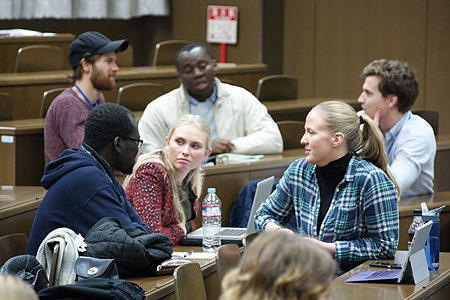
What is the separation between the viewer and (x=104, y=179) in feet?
8.05

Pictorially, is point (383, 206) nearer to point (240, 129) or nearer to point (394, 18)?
point (240, 129)

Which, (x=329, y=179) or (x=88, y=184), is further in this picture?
(x=329, y=179)

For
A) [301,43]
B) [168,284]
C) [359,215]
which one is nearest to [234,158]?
[359,215]

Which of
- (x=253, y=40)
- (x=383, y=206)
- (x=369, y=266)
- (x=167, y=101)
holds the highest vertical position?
(x=253, y=40)

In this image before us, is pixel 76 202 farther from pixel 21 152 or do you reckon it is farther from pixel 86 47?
pixel 86 47

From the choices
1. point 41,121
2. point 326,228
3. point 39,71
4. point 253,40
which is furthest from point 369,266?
point 253,40

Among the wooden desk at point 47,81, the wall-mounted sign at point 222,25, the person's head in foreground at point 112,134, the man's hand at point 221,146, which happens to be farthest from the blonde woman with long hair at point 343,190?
the wall-mounted sign at point 222,25

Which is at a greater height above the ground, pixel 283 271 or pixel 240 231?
pixel 283 271

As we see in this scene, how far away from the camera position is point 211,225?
119 inches

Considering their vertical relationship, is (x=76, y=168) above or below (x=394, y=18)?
below

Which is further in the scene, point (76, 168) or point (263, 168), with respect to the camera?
point (263, 168)

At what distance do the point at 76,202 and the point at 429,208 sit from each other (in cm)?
193

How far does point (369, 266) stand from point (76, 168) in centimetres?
115

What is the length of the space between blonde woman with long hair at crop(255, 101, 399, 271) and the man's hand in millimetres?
1386
